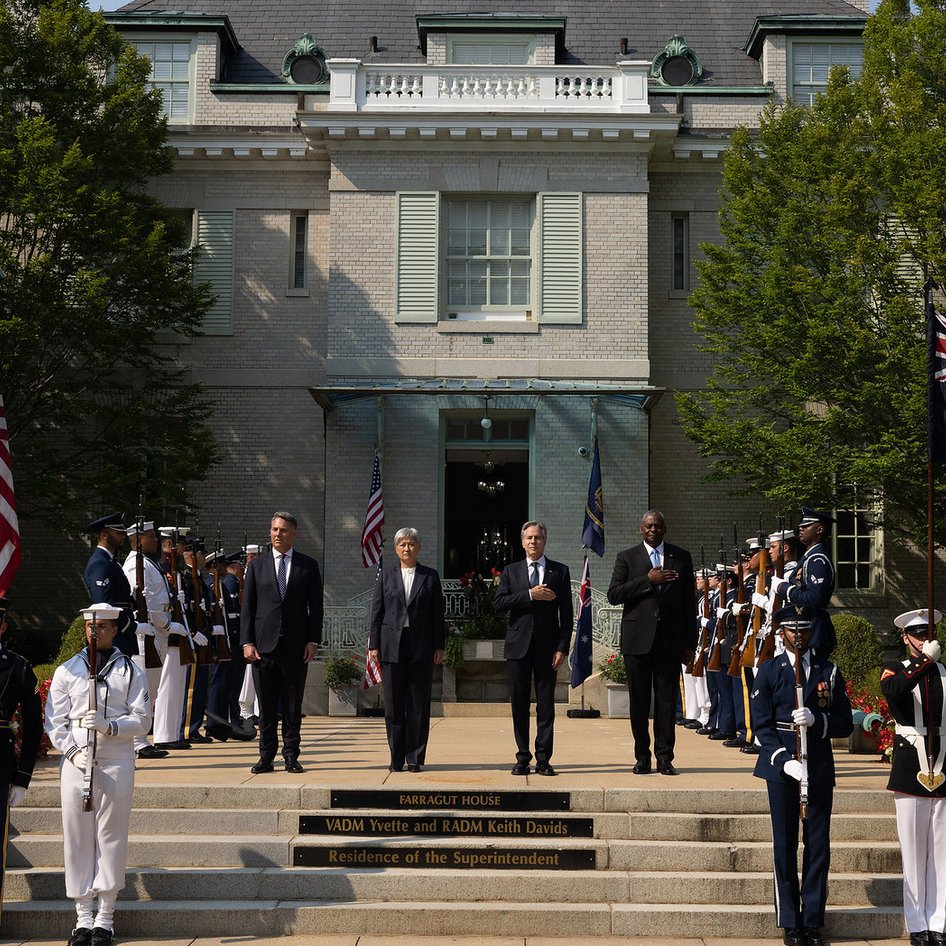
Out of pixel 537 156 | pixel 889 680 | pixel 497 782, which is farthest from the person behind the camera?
pixel 537 156

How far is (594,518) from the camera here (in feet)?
66.4

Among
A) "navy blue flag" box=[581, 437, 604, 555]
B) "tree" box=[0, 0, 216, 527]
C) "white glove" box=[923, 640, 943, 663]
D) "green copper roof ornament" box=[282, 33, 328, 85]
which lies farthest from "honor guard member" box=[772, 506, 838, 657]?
"green copper roof ornament" box=[282, 33, 328, 85]

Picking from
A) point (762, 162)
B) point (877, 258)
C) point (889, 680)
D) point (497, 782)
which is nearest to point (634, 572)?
point (497, 782)

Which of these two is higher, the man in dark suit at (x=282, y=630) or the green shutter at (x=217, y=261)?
the green shutter at (x=217, y=261)

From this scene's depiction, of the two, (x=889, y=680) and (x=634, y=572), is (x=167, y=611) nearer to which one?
(x=634, y=572)

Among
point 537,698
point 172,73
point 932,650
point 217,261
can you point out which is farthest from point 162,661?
point 172,73

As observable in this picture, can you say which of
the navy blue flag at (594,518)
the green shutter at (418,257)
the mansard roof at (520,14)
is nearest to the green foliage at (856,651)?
the navy blue flag at (594,518)

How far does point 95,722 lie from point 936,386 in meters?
8.07

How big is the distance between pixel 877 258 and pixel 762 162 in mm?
2787

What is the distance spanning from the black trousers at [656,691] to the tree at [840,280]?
888cm

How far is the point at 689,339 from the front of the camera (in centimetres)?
2258

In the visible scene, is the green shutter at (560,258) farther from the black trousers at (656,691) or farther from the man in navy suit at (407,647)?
the black trousers at (656,691)

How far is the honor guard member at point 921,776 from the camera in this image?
26.6 feet

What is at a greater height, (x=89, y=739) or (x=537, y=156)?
(x=537, y=156)
